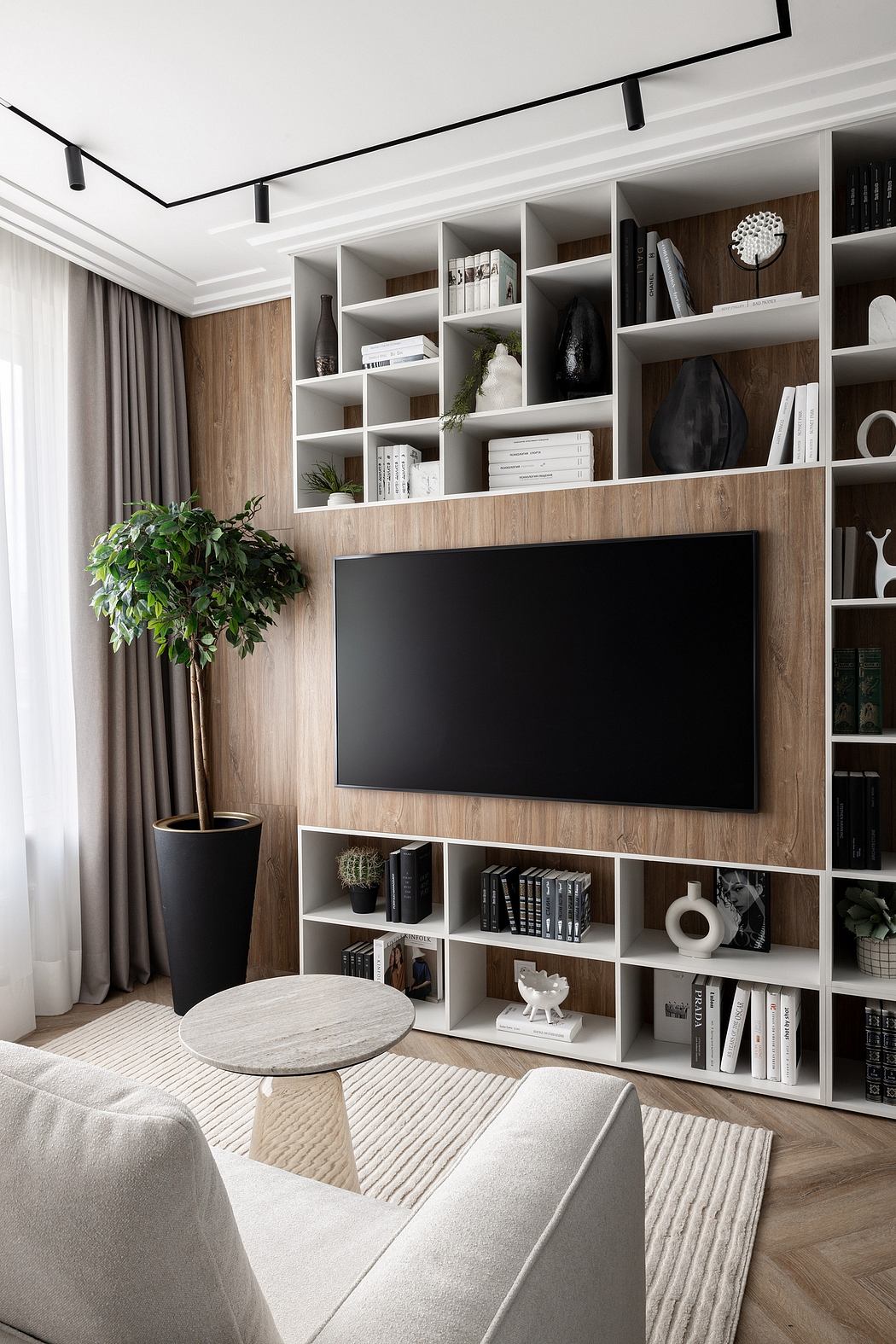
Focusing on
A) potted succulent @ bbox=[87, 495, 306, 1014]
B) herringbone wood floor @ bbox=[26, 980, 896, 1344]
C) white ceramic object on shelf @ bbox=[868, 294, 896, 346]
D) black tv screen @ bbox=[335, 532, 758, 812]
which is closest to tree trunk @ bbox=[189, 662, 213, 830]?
potted succulent @ bbox=[87, 495, 306, 1014]

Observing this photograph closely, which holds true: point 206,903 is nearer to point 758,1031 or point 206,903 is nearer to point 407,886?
point 407,886

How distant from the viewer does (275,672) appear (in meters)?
3.74

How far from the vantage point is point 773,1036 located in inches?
104

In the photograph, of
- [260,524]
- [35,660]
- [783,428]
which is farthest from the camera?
[260,524]

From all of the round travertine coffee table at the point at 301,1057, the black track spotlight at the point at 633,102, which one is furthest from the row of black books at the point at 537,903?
the black track spotlight at the point at 633,102

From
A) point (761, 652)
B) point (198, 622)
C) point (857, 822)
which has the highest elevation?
point (198, 622)

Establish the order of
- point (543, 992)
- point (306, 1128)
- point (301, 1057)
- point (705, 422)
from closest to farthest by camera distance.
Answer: point (301, 1057) → point (306, 1128) → point (705, 422) → point (543, 992)

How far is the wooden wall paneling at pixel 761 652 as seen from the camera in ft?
8.46

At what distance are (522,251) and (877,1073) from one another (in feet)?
8.85

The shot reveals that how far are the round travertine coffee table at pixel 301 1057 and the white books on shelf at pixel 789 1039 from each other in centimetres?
124

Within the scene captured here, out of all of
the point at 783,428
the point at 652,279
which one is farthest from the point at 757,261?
the point at 783,428

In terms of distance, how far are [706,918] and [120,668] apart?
233 centimetres

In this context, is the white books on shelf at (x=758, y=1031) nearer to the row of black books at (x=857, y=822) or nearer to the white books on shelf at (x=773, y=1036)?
the white books on shelf at (x=773, y=1036)

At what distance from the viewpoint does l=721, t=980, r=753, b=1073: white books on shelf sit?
2.68 metres
